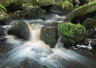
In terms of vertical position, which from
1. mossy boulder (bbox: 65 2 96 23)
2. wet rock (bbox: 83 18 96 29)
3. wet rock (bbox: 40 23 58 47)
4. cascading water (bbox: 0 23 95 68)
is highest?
mossy boulder (bbox: 65 2 96 23)

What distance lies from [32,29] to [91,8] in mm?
4511

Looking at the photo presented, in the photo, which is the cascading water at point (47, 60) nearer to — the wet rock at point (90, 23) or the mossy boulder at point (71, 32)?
the mossy boulder at point (71, 32)

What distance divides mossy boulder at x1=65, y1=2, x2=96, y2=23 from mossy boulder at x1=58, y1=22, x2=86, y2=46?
147 centimetres

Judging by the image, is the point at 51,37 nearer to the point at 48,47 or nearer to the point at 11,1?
the point at 48,47

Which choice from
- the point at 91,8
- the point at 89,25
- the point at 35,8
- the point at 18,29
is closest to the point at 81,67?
the point at 89,25

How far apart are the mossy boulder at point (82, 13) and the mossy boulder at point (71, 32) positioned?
1.47m

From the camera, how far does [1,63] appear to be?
384 cm

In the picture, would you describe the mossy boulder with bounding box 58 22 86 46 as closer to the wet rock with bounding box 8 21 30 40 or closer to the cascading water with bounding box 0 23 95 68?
the cascading water with bounding box 0 23 95 68

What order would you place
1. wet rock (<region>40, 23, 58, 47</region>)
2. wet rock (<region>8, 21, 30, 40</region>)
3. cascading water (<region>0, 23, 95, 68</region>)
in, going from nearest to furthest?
cascading water (<region>0, 23, 95, 68</region>), wet rock (<region>40, 23, 58, 47</region>), wet rock (<region>8, 21, 30, 40</region>)

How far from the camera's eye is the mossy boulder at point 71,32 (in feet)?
17.8

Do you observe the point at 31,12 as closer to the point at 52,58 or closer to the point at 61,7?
the point at 61,7

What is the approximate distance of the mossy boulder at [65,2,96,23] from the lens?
6.51m

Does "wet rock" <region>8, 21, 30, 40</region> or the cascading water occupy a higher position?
"wet rock" <region>8, 21, 30, 40</region>

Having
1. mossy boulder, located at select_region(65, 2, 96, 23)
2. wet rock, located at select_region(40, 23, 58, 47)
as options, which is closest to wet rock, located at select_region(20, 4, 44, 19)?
mossy boulder, located at select_region(65, 2, 96, 23)
